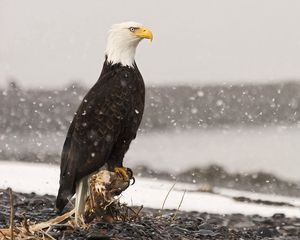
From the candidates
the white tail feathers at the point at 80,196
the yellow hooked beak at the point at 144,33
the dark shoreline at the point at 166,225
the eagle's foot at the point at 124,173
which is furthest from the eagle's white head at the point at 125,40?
the dark shoreline at the point at 166,225

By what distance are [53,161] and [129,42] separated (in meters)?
6.58

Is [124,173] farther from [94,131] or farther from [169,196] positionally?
[169,196]

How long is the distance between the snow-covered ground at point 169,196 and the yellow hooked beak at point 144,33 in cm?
212

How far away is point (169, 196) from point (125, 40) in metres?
3.54

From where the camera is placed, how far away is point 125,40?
6.84 meters

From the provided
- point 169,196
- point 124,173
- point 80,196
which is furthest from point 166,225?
point 169,196

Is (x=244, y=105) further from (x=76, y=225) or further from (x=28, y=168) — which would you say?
(x=76, y=225)

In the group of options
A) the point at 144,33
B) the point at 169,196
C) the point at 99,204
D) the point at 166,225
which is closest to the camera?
the point at 99,204

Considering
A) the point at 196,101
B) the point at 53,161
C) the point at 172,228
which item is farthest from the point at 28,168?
the point at 196,101

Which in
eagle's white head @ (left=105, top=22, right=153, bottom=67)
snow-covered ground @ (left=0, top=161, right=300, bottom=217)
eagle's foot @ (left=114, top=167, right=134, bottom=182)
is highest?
eagle's white head @ (left=105, top=22, right=153, bottom=67)

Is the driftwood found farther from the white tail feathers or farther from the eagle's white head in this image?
the eagle's white head

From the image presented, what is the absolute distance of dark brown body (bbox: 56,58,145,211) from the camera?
6.55 meters

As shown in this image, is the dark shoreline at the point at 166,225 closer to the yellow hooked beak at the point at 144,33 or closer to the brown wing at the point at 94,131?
the brown wing at the point at 94,131

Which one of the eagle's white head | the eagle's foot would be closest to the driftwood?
the eagle's foot
